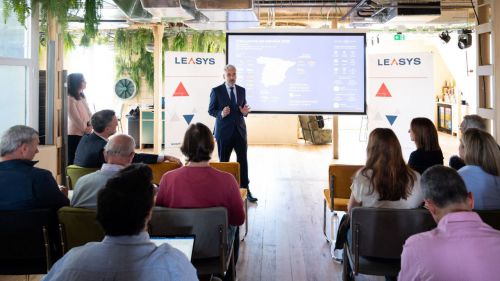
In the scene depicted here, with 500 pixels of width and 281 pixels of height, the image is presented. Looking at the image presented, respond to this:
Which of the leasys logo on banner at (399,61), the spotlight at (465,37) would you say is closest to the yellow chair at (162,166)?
the leasys logo on banner at (399,61)

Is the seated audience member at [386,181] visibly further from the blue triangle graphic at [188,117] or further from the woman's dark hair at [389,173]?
the blue triangle graphic at [188,117]

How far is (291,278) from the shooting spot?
11.7 feet

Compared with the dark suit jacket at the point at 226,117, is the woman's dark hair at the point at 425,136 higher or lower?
lower

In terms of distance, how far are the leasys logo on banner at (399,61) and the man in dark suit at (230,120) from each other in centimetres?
282

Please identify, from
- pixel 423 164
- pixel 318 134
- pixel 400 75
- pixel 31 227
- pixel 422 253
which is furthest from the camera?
pixel 318 134

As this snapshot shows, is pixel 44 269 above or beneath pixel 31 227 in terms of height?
beneath

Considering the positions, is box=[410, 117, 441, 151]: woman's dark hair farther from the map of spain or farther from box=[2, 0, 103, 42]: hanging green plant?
the map of spain

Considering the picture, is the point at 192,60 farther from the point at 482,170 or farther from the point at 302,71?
the point at 482,170

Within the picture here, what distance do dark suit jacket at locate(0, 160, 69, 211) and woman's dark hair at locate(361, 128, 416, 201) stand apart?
1824 mm

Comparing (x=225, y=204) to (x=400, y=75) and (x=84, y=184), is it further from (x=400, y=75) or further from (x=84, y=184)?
(x=400, y=75)

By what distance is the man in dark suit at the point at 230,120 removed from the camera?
5.61m

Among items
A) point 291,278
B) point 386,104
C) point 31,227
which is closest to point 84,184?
point 31,227

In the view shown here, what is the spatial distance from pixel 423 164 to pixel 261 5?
5423 mm

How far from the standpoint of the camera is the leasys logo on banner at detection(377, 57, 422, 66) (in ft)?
23.7
